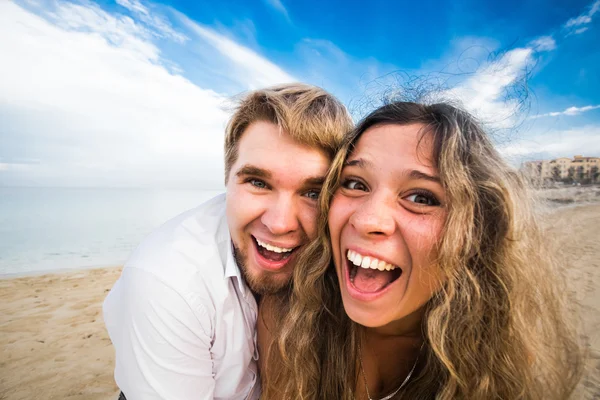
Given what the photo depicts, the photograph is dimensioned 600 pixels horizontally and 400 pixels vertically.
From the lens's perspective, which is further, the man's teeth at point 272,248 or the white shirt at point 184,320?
the man's teeth at point 272,248

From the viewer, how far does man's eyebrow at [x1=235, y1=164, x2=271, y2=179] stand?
2109mm

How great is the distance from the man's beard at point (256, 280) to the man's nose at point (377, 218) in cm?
97

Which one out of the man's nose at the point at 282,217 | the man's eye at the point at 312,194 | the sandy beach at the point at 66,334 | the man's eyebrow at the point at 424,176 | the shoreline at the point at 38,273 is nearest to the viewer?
the man's eyebrow at the point at 424,176

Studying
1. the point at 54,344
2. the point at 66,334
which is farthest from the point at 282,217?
the point at 66,334

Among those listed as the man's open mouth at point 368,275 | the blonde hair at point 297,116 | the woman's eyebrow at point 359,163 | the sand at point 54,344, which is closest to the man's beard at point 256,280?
the man's open mouth at point 368,275

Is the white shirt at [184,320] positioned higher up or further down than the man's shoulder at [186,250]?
further down

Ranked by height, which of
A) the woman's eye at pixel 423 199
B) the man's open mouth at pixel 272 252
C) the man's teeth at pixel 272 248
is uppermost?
the woman's eye at pixel 423 199

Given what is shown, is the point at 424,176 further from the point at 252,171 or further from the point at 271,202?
the point at 252,171

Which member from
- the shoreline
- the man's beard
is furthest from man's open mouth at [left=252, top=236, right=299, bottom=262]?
the shoreline

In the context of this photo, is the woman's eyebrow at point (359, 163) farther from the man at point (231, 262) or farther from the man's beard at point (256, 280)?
the man's beard at point (256, 280)

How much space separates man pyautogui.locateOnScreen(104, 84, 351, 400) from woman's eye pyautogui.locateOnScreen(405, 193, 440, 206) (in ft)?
2.30

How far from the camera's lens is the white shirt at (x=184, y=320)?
1744 mm

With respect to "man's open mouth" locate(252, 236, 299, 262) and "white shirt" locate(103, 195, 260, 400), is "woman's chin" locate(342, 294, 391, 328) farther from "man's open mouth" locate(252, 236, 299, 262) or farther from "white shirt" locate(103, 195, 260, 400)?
"white shirt" locate(103, 195, 260, 400)

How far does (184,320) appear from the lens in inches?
70.0
